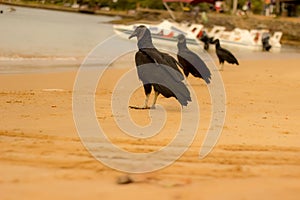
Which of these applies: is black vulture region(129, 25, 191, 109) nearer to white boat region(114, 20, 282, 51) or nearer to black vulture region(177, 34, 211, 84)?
black vulture region(177, 34, 211, 84)

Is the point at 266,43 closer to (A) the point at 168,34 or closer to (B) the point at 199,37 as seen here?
(B) the point at 199,37

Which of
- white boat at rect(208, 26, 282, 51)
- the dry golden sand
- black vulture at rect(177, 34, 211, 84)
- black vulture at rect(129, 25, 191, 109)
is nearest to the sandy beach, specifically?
the dry golden sand

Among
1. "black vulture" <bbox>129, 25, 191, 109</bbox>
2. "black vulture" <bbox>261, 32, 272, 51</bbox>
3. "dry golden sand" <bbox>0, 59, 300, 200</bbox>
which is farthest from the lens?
"black vulture" <bbox>261, 32, 272, 51</bbox>

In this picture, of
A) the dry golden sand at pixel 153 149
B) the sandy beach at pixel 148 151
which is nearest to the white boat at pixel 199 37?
the sandy beach at pixel 148 151

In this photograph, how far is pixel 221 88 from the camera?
11219 millimetres

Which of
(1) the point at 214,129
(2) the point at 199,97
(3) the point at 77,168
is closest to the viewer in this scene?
(3) the point at 77,168

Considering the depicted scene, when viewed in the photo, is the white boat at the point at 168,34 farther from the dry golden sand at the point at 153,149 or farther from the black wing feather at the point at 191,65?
the dry golden sand at the point at 153,149

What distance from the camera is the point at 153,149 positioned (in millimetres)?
4859

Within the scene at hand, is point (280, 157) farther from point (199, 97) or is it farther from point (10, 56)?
point (10, 56)

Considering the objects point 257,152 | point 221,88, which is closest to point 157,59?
point 257,152

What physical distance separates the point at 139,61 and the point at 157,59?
11.9 inches

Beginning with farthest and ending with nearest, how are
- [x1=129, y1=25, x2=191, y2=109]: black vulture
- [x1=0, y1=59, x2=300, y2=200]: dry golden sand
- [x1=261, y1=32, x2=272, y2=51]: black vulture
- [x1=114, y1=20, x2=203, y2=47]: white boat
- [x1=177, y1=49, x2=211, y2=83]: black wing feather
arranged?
[x1=261, y1=32, x2=272, y2=51]: black vulture
[x1=114, y1=20, x2=203, y2=47]: white boat
[x1=177, y1=49, x2=211, y2=83]: black wing feather
[x1=129, y1=25, x2=191, y2=109]: black vulture
[x1=0, y1=59, x2=300, y2=200]: dry golden sand

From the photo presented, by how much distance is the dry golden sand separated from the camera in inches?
138

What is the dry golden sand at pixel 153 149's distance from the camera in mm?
3498
